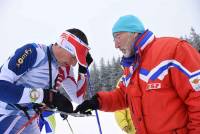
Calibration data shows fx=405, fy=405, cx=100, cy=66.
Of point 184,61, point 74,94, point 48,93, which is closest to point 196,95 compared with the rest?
point 184,61

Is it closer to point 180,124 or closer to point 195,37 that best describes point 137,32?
point 180,124

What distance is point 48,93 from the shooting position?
14.1ft

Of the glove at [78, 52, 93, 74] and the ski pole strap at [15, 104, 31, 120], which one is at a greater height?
the glove at [78, 52, 93, 74]

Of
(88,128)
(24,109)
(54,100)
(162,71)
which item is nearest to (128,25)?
(162,71)

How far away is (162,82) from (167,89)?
0.26ft

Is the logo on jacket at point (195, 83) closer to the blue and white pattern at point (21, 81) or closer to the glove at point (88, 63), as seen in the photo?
the blue and white pattern at point (21, 81)

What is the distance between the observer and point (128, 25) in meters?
4.05

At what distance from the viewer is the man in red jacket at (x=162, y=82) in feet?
11.3

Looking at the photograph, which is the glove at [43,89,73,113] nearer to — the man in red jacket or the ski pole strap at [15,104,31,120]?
the ski pole strap at [15,104,31,120]

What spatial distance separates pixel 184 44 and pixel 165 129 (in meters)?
0.77

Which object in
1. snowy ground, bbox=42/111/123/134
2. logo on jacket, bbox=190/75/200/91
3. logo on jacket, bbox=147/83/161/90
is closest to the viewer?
logo on jacket, bbox=190/75/200/91

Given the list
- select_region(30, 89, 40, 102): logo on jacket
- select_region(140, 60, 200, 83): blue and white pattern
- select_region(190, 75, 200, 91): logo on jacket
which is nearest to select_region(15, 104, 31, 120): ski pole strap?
select_region(30, 89, 40, 102): logo on jacket

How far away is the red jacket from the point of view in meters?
3.45

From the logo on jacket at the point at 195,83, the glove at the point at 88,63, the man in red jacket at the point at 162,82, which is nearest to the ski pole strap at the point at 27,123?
the glove at the point at 88,63
